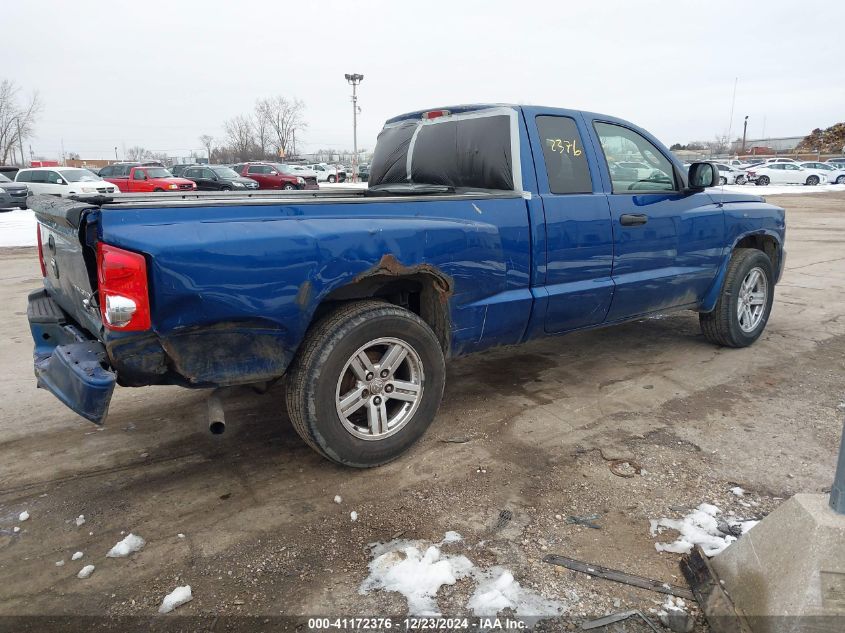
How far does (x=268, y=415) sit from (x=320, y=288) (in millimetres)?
1458

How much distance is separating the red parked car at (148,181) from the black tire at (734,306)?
21.4 m

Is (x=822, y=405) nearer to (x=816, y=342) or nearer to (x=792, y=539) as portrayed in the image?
(x=816, y=342)

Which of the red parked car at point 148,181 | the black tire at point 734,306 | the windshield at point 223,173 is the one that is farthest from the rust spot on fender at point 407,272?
the windshield at point 223,173

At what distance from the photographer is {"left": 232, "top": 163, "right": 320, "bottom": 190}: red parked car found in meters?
29.2

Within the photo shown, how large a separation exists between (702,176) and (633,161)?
0.56 metres

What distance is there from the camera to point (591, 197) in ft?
13.2

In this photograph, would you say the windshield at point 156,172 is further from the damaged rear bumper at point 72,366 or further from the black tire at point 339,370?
the black tire at point 339,370

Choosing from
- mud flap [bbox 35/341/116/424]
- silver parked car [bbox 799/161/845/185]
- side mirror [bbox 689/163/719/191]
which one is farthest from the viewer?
silver parked car [bbox 799/161/845/185]

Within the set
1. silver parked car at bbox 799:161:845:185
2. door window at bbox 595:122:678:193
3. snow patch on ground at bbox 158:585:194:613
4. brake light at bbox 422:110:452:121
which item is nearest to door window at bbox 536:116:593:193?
door window at bbox 595:122:678:193

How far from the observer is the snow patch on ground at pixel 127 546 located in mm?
2600

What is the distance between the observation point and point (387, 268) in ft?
10.3

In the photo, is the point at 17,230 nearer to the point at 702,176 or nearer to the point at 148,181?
the point at 148,181

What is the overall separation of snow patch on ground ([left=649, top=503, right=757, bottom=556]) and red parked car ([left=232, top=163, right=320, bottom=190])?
2725 cm

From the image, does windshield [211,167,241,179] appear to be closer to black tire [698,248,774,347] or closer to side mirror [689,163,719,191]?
black tire [698,248,774,347]
